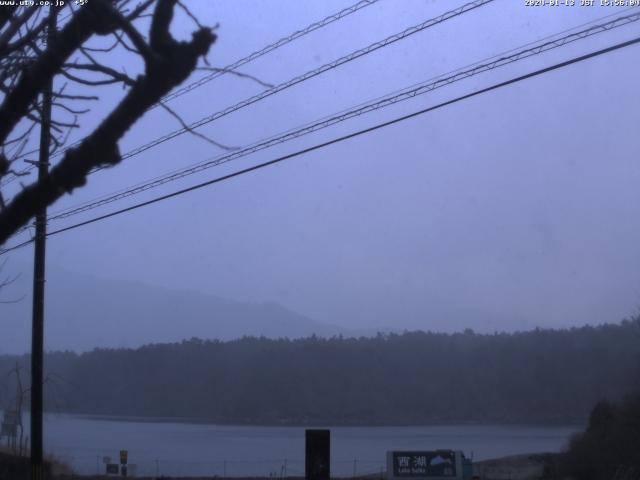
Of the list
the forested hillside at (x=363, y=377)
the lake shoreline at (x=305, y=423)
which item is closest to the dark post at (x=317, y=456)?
the forested hillside at (x=363, y=377)

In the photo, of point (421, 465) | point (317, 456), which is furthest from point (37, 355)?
point (421, 465)

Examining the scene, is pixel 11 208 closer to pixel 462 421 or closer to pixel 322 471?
pixel 322 471

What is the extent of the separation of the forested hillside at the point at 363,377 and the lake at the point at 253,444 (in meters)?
2.08

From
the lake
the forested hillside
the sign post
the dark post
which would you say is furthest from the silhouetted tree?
the forested hillside

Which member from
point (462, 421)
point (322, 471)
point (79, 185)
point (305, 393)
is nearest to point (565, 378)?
point (462, 421)

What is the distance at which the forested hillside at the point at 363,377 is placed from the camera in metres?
57.3

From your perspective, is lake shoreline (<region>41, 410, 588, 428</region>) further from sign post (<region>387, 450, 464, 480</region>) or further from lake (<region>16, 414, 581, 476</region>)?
sign post (<region>387, 450, 464, 480</region>)

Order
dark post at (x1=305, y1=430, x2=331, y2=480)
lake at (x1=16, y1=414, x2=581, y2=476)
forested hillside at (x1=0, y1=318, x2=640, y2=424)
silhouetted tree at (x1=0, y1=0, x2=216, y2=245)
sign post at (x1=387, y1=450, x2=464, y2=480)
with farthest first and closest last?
forested hillside at (x1=0, y1=318, x2=640, y2=424), lake at (x1=16, y1=414, x2=581, y2=476), sign post at (x1=387, y1=450, x2=464, y2=480), dark post at (x1=305, y1=430, x2=331, y2=480), silhouetted tree at (x1=0, y1=0, x2=216, y2=245)

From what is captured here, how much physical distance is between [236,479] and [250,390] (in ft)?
137

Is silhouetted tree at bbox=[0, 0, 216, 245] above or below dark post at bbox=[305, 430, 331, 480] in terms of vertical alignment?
above

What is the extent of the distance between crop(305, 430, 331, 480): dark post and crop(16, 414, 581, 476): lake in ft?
60.6

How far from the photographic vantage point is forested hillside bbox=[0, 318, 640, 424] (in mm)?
57281

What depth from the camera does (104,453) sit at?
150 feet

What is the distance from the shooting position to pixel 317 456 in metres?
15.7
